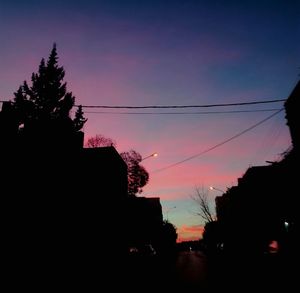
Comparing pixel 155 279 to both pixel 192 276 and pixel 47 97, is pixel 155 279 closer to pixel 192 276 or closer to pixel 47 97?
pixel 192 276

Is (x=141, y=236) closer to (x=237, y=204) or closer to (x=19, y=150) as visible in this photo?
(x=237, y=204)

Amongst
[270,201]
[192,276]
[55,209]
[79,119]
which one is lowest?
[192,276]

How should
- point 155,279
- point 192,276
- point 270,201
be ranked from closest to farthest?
point 155,279
point 192,276
point 270,201

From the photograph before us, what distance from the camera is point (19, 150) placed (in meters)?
21.5

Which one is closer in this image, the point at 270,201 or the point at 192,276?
the point at 192,276

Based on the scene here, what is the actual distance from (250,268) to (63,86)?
39584mm

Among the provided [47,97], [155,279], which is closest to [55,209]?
[155,279]

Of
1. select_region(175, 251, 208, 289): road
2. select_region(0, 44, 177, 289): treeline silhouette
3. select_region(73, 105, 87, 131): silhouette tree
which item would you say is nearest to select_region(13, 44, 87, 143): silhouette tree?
select_region(73, 105, 87, 131): silhouette tree

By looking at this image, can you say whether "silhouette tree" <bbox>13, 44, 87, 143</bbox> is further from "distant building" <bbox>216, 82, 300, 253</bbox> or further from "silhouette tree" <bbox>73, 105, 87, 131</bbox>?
"distant building" <bbox>216, 82, 300, 253</bbox>

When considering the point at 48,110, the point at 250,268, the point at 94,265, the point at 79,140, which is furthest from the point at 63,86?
the point at 250,268

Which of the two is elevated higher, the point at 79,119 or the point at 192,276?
the point at 79,119

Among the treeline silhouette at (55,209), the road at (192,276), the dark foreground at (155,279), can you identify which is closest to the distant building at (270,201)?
the dark foreground at (155,279)

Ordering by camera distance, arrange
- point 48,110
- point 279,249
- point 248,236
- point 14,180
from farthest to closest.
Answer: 1. point 248,236
2. point 48,110
3. point 14,180
4. point 279,249

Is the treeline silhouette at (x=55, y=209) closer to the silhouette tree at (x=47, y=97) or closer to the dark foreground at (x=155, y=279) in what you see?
the dark foreground at (x=155, y=279)
